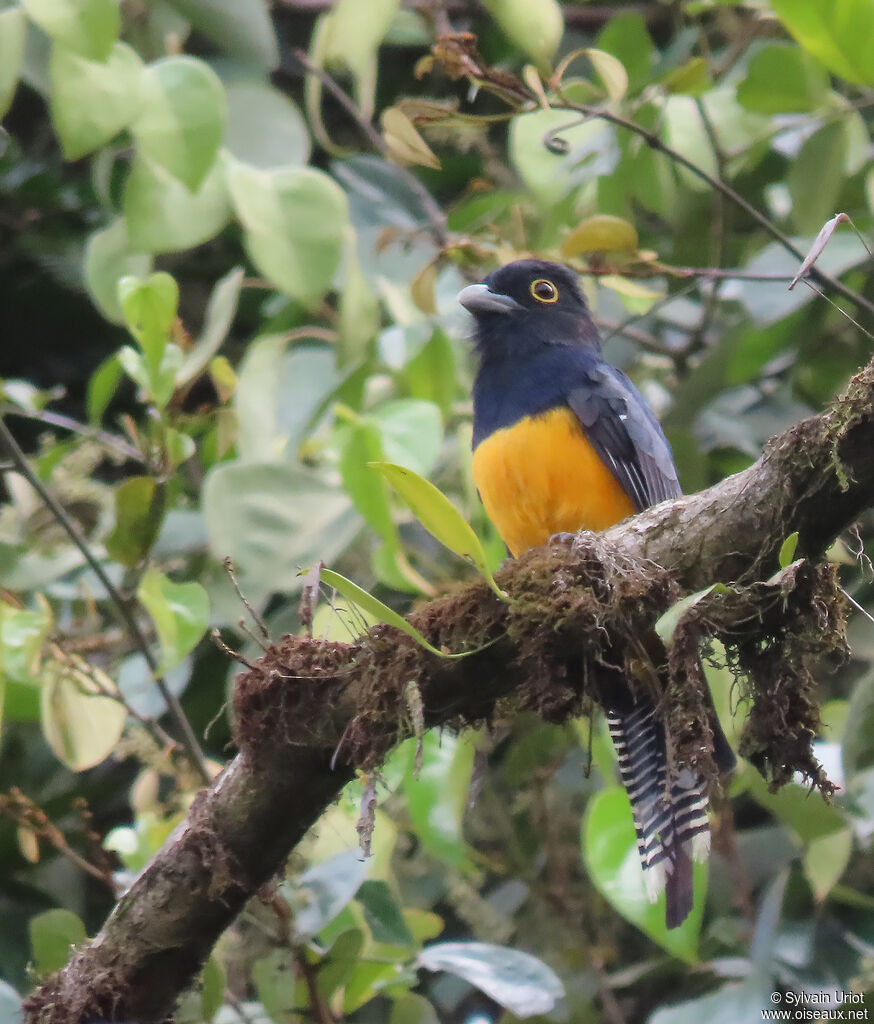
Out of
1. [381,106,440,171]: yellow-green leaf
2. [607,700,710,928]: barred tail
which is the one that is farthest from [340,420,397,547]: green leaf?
[607,700,710,928]: barred tail

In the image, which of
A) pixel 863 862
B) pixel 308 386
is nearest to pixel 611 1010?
pixel 863 862

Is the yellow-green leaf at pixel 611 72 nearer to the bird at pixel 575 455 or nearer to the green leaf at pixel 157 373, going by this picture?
the bird at pixel 575 455

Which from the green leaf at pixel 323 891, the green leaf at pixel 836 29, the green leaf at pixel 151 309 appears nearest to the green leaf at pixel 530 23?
the green leaf at pixel 836 29

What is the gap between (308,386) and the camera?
12.4 feet

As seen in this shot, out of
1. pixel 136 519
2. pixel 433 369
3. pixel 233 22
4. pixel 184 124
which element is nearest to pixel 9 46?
pixel 184 124

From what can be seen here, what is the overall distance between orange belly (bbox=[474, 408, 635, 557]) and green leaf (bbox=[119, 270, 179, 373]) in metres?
0.84

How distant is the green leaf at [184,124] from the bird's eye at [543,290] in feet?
3.57

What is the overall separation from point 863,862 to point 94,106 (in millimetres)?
3320

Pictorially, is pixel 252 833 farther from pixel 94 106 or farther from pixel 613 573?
pixel 94 106

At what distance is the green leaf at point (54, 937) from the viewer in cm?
272

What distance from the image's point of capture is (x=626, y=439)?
3.07 m

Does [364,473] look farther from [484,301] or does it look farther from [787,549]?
[787,549]

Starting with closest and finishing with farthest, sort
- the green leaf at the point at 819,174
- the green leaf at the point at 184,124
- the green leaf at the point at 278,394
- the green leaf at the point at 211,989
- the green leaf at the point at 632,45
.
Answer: the green leaf at the point at 211,989 < the green leaf at the point at 184,124 < the green leaf at the point at 278,394 < the green leaf at the point at 819,174 < the green leaf at the point at 632,45

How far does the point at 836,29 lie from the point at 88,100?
1756 millimetres
